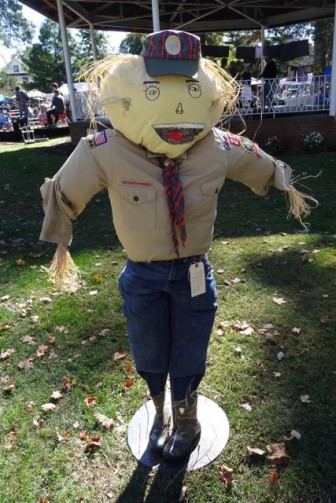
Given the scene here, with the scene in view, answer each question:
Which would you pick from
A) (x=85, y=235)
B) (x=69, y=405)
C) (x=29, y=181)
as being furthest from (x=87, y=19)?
(x=69, y=405)

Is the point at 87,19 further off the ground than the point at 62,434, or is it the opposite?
the point at 87,19

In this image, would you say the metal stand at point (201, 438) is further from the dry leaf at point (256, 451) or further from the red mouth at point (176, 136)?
the red mouth at point (176, 136)

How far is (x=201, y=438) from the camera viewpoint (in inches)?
101

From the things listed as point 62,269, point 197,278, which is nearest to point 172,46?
point 197,278

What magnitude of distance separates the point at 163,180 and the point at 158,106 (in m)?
0.30

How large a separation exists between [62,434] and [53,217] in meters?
1.48

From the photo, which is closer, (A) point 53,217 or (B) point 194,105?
(B) point 194,105

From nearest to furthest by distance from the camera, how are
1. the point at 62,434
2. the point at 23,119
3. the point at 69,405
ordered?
the point at 62,434 < the point at 69,405 < the point at 23,119

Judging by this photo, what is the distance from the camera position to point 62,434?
2689 mm

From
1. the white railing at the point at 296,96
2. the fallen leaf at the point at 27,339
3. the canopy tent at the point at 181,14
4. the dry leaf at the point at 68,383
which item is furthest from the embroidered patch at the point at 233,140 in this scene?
the canopy tent at the point at 181,14

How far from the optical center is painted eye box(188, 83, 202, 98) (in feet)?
5.97

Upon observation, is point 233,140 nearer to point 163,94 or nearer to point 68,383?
point 163,94

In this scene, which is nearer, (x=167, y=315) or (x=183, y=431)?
(x=167, y=315)

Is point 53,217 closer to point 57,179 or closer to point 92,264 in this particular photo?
point 57,179
